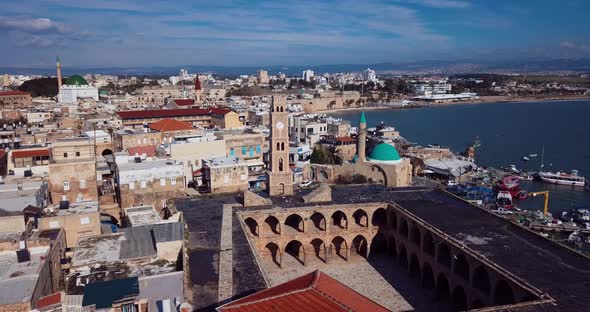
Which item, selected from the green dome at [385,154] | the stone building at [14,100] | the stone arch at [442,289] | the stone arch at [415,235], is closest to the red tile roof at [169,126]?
the green dome at [385,154]

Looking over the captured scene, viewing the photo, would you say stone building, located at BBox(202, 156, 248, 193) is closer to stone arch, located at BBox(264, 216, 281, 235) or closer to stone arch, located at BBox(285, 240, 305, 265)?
stone arch, located at BBox(264, 216, 281, 235)

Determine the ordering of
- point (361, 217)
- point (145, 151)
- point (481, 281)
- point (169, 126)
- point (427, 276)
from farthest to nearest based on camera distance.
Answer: point (169, 126)
point (145, 151)
point (361, 217)
point (427, 276)
point (481, 281)

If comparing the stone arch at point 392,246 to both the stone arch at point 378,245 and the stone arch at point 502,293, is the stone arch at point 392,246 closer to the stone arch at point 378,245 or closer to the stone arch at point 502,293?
the stone arch at point 378,245

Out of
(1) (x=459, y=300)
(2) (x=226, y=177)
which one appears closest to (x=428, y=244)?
(1) (x=459, y=300)

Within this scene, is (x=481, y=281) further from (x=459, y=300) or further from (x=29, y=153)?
(x=29, y=153)

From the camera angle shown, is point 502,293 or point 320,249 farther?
point 320,249

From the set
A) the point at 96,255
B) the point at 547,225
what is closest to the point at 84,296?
the point at 96,255

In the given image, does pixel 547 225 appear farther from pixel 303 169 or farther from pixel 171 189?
pixel 171 189
